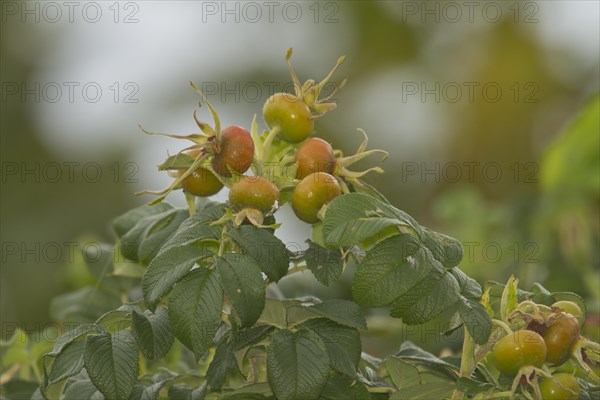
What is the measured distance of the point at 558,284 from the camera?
7.80 ft

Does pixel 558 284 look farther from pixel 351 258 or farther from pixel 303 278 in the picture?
pixel 351 258

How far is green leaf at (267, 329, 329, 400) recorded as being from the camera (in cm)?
108

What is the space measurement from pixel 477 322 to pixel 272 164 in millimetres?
342

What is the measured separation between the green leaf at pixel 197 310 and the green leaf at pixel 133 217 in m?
0.32

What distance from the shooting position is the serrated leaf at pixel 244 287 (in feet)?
3.55

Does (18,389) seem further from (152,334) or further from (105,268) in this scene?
(152,334)

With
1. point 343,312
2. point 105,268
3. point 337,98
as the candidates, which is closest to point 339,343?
point 343,312

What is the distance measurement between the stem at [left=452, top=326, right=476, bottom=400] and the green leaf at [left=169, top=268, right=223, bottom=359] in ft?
1.00

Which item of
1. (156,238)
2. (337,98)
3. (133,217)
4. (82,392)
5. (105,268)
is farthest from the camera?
(337,98)

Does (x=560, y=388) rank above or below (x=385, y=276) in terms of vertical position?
below

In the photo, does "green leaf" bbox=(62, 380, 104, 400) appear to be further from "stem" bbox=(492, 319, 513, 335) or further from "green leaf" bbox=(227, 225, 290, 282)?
"stem" bbox=(492, 319, 513, 335)

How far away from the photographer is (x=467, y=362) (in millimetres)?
1162

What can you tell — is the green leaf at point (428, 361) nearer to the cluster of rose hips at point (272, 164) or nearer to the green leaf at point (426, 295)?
the green leaf at point (426, 295)

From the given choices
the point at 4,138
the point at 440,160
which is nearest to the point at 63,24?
the point at 4,138
